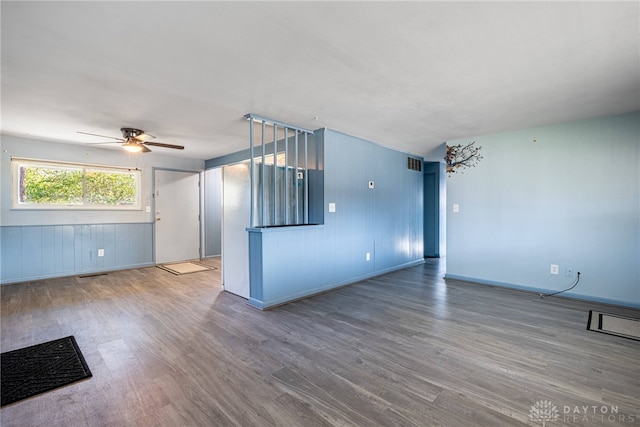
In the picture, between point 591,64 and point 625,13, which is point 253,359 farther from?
point 591,64

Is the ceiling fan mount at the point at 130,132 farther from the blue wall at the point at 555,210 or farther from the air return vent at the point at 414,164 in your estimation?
the blue wall at the point at 555,210

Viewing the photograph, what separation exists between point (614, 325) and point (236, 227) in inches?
179

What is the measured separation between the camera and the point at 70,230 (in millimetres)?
5016

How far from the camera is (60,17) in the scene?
168 cm

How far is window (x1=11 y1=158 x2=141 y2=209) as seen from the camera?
468cm

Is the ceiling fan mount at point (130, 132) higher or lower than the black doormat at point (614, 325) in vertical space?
higher

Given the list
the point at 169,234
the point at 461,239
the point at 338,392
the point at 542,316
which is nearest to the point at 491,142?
the point at 461,239

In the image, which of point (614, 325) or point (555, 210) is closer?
point (614, 325)

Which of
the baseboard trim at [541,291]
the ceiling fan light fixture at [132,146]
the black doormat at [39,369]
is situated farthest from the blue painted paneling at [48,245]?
the baseboard trim at [541,291]

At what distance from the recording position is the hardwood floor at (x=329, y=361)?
5.39 feet

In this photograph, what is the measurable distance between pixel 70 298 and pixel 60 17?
143 inches

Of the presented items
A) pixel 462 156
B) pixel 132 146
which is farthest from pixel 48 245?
pixel 462 156

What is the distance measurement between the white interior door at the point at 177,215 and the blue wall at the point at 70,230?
0.17 metres

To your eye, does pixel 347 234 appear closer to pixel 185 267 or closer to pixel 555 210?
pixel 555 210
